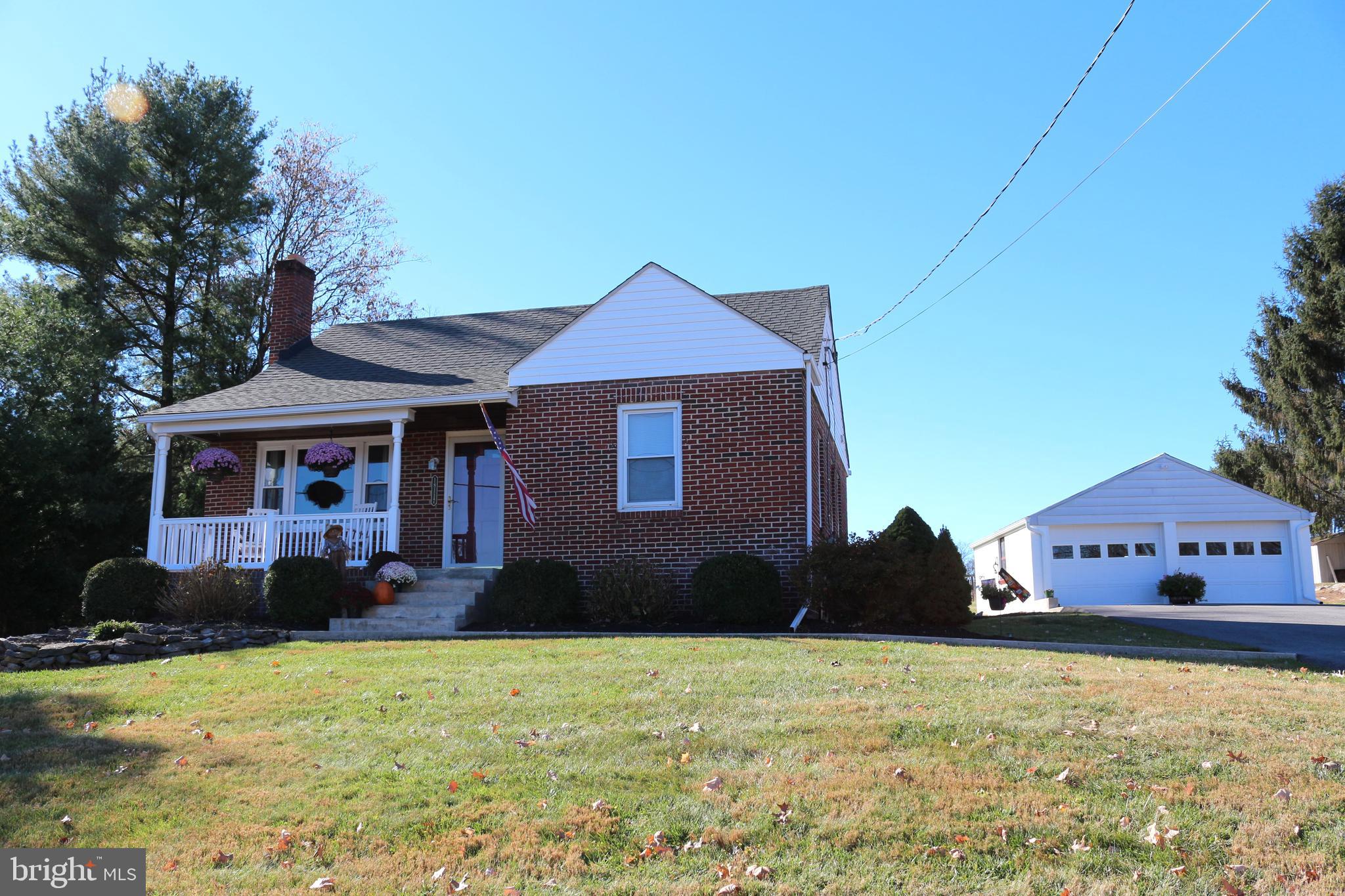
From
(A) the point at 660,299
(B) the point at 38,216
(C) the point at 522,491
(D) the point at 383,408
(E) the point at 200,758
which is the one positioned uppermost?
(B) the point at 38,216

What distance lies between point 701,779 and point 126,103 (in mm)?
27039

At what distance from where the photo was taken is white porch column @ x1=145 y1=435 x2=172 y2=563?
615 inches

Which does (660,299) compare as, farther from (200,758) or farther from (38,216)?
(38,216)

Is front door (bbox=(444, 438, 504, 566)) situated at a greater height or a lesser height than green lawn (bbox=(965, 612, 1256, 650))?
greater

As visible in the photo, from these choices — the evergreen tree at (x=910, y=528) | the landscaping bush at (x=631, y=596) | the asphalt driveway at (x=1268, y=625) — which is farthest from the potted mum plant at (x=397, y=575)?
the asphalt driveway at (x=1268, y=625)

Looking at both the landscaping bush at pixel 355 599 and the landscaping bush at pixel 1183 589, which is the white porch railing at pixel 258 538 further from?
the landscaping bush at pixel 1183 589

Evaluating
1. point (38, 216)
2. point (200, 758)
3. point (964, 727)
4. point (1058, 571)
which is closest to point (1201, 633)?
point (964, 727)

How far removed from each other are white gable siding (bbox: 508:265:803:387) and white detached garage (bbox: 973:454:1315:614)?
14.4 metres

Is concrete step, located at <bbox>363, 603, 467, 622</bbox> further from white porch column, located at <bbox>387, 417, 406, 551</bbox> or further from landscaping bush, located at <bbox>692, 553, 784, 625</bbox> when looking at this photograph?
landscaping bush, located at <bbox>692, 553, 784, 625</bbox>

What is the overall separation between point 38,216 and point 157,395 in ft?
16.7

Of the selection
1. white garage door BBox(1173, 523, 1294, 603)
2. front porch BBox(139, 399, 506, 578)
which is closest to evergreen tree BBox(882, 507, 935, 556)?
front porch BBox(139, 399, 506, 578)

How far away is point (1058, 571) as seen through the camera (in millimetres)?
26562

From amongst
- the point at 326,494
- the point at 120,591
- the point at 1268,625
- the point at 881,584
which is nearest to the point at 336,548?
the point at 326,494

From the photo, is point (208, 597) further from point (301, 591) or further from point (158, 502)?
point (158, 502)
